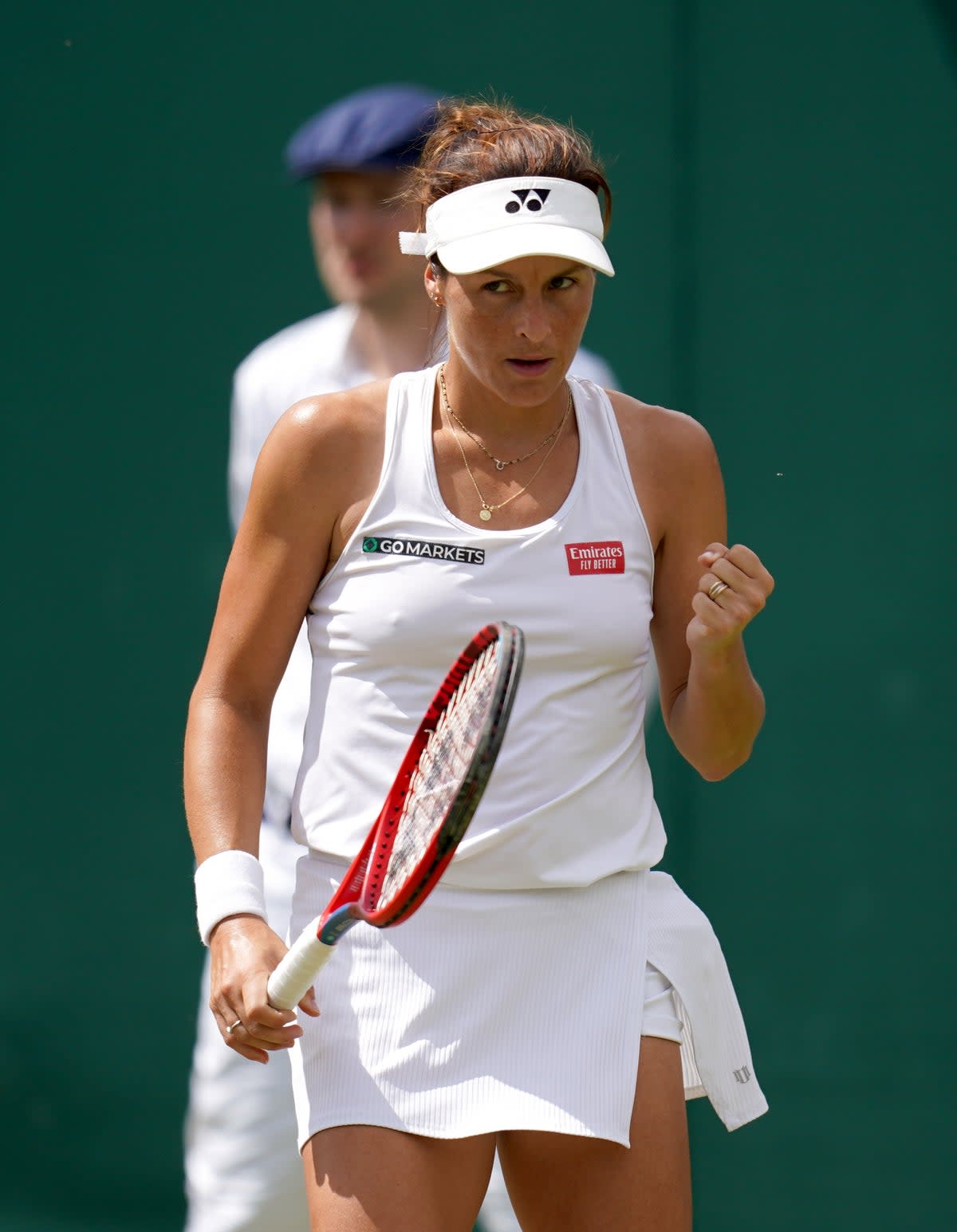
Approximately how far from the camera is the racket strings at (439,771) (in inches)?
71.8

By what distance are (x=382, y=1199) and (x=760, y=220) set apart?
268 cm

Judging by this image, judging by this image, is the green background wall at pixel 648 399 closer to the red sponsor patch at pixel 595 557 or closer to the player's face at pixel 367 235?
the player's face at pixel 367 235

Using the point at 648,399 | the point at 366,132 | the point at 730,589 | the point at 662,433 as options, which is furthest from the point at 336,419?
the point at 648,399

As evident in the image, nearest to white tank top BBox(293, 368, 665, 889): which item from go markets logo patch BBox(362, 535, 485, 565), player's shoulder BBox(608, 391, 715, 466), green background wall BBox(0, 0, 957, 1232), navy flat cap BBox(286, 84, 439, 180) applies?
go markets logo patch BBox(362, 535, 485, 565)

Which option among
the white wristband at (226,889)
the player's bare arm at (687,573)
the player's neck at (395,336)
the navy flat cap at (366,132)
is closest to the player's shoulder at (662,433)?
the player's bare arm at (687,573)

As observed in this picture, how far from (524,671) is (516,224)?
1.78 feet

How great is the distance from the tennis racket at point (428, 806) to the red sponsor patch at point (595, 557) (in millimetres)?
315

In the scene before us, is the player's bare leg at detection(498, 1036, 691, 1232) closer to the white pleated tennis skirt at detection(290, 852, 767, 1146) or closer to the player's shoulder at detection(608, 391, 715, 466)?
the white pleated tennis skirt at detection(290, 852, 767, 1146)

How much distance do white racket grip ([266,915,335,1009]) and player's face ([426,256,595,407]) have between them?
72 centimetres

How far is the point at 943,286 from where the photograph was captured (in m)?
4.14

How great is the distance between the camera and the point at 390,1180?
2070mm

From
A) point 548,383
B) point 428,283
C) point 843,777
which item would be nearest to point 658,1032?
point 548,383

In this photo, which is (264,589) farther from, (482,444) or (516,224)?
(516,224)

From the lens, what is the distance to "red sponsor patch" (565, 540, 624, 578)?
7.32ft
